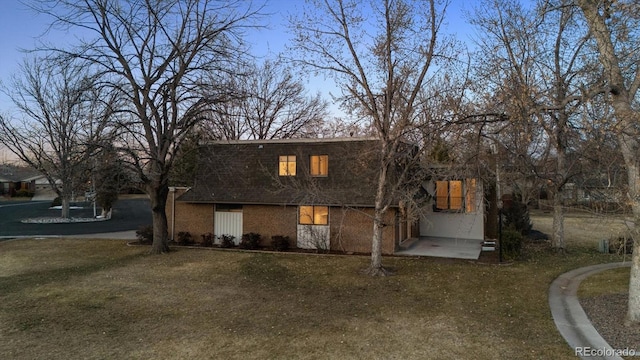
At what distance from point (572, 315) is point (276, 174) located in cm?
1317

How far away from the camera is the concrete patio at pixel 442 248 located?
55.3 ft

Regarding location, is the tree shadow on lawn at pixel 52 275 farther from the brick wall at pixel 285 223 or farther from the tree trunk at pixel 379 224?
the tree trunk at pixel 379 224

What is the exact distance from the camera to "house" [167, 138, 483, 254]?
17.5 metres

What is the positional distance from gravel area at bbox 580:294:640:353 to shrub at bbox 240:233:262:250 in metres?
12.7

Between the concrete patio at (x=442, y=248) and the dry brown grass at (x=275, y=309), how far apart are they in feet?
4.45

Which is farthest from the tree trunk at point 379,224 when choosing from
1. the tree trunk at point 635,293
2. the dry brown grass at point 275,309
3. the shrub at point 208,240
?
the shrub at point 208,240

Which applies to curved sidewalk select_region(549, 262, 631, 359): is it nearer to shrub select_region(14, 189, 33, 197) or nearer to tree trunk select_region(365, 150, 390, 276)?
tree trunk select_region(365, 150, 390, 276)

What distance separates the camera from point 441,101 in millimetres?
12750

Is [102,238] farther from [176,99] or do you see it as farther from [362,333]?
[362,333]

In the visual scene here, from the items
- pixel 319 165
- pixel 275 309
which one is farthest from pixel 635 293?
pixel 319 165

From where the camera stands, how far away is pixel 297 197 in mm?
17797

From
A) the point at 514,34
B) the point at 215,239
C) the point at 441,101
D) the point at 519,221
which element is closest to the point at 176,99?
the point at 215,239

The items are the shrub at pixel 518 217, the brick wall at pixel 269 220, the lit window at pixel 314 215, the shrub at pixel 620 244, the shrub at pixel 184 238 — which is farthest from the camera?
the shrub at pixel 518 217

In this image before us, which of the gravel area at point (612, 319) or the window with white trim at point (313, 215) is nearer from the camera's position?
the gravel area at point (612, 319)
